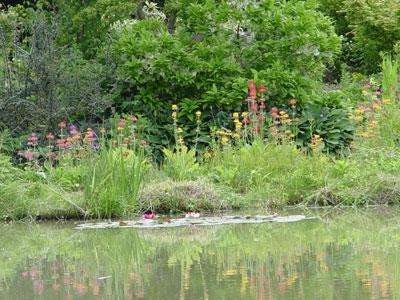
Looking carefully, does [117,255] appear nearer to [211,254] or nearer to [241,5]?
[211,254]

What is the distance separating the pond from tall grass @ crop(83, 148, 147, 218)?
16.6 inches

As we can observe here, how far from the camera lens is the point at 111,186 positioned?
10.7 m

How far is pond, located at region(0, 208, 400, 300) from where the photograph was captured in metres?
6.46

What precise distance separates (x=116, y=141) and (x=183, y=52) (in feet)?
6.38

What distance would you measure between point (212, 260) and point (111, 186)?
314 centimetres

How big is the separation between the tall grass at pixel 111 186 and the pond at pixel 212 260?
422 millimetres

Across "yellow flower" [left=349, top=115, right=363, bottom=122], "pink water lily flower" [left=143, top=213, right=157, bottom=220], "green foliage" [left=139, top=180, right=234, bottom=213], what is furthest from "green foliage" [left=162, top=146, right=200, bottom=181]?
"yellow flower" [left=349, top=115, right=363, bottom=122]

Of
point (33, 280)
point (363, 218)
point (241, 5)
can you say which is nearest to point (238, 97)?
point (241, 5)

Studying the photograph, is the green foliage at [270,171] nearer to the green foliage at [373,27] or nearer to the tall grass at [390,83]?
the tall grass at [390,83]

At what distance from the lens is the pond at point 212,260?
646cm

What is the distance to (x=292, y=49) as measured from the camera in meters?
14.3

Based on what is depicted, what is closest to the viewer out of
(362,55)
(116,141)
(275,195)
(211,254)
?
(211,254)

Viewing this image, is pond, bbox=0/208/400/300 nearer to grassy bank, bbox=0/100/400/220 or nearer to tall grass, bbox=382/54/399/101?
grassy bank, bbox=0/100/400/220

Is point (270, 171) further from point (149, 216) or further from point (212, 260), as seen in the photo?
point (212, 260)
